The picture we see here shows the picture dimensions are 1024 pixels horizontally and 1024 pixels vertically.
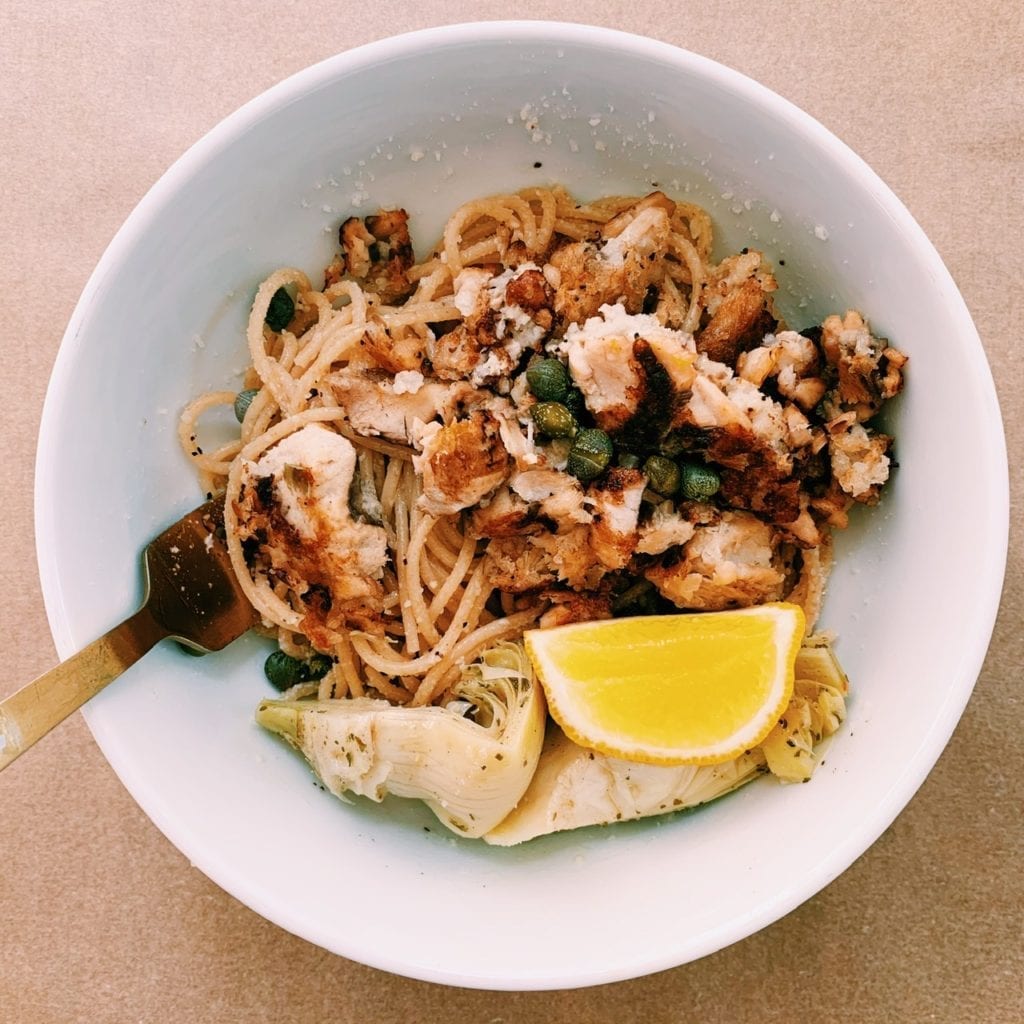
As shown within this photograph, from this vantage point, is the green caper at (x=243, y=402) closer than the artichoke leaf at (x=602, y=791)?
No

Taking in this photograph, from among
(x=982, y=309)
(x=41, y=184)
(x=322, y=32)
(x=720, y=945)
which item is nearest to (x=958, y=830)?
(x=720, y=945)

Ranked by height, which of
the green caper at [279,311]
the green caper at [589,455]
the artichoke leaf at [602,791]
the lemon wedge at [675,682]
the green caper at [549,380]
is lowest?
the artichoke leaf at [602,791]

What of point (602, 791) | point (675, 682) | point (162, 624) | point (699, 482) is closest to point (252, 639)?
point (162, 624)

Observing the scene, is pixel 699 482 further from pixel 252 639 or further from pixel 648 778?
pixel 252 639

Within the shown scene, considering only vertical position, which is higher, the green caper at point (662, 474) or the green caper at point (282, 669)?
the green caper at point (662, 474)

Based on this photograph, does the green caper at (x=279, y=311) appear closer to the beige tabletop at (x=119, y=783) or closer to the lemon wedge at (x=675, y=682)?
the beige tabletop at (x=119, y=783)

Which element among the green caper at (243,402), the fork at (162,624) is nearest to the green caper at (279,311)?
the green caper at (243,402)
